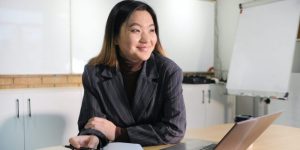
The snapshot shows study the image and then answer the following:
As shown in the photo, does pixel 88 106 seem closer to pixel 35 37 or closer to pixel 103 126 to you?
pixel 103 126

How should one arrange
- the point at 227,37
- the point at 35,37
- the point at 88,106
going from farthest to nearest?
1. the point at 227,37
2. the point at 35,37
3. the point at 88,106

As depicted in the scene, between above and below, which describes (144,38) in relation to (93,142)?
above

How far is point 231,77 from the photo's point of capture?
3.32 m

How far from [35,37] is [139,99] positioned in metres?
1.91

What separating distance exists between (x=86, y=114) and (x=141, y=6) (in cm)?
53

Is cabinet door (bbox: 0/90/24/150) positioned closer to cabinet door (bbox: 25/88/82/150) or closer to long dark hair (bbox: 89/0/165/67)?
cabinet door (bbox: 25/88/82/150)

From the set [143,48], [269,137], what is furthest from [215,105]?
[143,48]

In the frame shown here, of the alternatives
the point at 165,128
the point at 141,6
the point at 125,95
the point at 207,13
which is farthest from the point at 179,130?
the point at 207,13

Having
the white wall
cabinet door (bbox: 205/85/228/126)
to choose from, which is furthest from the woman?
the white wall

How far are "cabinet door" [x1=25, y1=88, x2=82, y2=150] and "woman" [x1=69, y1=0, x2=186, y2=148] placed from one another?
4.54 feet

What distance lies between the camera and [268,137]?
4.57 feet

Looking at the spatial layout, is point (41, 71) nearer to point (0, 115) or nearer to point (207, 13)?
point (0, 115)

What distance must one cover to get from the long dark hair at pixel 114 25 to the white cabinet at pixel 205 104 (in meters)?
2.11

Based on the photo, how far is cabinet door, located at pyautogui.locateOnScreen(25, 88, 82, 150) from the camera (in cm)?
258
